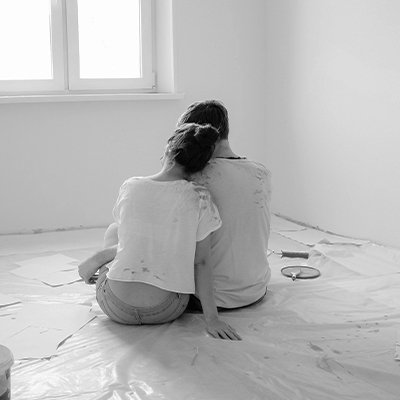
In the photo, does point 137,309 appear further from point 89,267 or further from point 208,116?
point 208,116

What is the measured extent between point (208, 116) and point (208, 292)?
1.97ft

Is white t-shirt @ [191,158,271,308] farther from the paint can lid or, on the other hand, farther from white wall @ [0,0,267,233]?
white wall @ [0,0,267,233]

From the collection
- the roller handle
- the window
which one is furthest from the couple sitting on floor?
the window

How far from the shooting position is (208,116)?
2.16 meters

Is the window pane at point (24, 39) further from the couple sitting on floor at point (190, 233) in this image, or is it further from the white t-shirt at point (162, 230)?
the white t-shirt at point (162, 230)

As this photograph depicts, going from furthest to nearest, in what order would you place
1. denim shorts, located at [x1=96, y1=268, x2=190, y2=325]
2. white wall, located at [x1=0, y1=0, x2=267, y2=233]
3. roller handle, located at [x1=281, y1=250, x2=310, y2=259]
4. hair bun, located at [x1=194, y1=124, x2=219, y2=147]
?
white wall, located at [x1=0, y1=0, x2=267, y2=233], roller handle, located at [x1=281, y1=250, x2=310, y2=259], denim shorts, located at [x1=96, y1=268, x2=190, y2=325], hair bun, located at [x1=194, y1=124, x2=219, y2=147]

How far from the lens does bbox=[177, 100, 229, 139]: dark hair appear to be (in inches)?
85.0

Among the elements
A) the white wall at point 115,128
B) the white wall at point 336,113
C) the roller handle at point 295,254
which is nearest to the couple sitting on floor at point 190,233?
the roller handle at point 295,254

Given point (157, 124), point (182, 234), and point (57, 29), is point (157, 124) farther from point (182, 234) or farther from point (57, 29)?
point (182, 234)

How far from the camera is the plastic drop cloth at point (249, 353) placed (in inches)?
67.1

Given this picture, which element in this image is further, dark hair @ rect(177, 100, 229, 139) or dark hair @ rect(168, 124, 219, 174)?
dark hair @ rect(177, 100, 229, 139)

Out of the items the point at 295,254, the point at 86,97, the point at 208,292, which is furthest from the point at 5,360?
the point at 86,97

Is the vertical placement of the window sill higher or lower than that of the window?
lower

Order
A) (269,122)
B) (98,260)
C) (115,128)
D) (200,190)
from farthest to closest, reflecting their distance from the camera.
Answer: (269,122) → (115,128) → (98,260) → (200,190)
